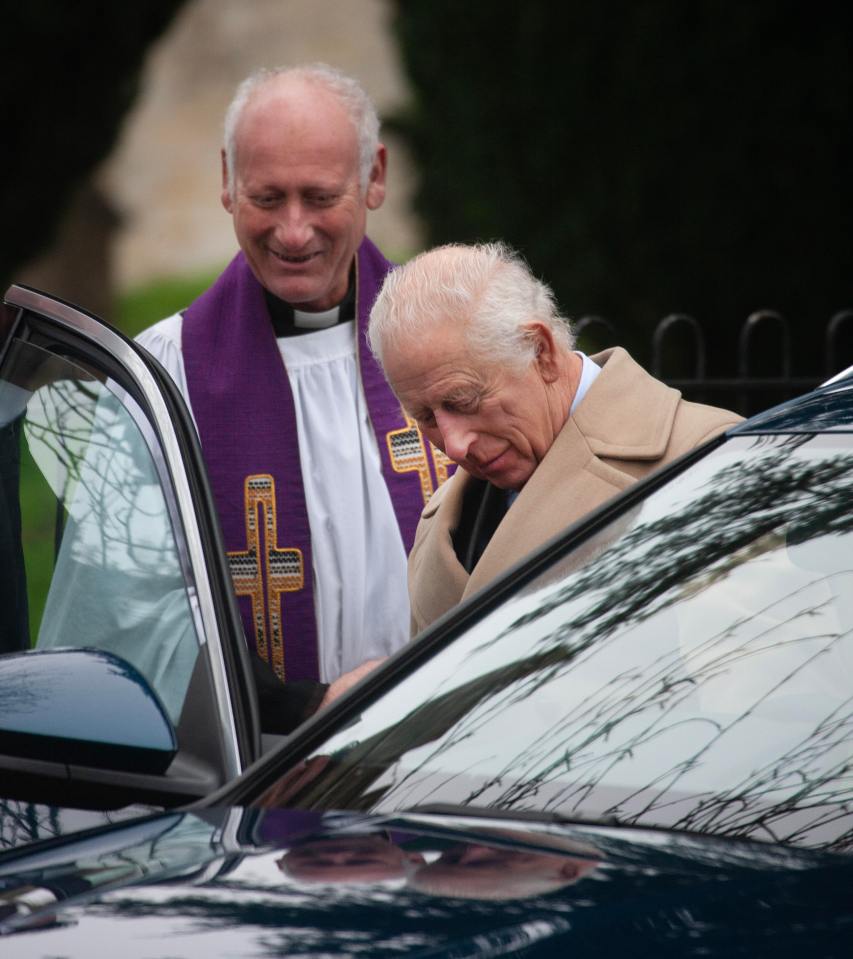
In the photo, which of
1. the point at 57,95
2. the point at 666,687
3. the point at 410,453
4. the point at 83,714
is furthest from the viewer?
the point at 57,95

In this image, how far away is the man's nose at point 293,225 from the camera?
10.8ft

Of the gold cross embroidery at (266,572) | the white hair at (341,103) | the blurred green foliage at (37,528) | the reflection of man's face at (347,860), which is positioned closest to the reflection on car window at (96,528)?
the blurred green foliage at (37,528)

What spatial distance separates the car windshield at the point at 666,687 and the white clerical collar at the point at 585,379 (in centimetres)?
58

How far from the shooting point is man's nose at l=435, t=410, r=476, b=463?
2686mm

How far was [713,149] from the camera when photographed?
10164mm

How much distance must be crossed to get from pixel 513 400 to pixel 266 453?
2.60 ft

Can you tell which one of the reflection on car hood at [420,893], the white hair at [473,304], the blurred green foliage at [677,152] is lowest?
the reflection on car hood at [420,893]

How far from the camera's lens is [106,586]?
93.2 inches

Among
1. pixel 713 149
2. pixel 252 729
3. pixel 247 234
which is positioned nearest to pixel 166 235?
pixel 713 149

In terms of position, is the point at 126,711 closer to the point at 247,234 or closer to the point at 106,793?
the point at 106,793

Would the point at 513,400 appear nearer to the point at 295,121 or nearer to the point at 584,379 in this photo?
the point at 584,379

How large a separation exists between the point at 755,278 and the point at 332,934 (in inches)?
365

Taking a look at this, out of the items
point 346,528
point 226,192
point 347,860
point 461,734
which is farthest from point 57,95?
point 347,860

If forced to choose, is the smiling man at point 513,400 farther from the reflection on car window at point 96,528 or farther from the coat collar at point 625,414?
the reflection on car window at point 96,528
